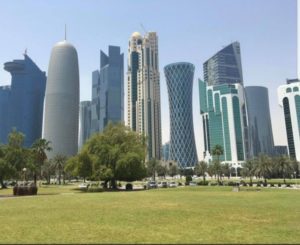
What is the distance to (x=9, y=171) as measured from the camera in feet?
290

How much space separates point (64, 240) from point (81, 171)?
59.2 meters

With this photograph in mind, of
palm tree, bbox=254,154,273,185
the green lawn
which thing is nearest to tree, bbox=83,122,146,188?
the green lawn

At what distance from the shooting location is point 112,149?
73562 mm

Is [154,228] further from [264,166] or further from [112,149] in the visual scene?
[264,166]

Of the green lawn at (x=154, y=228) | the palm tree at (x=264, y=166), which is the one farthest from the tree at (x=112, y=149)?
the palm tree at (x=264, y=166)

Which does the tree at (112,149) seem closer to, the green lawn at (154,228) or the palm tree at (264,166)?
the green lawn at (154,228)

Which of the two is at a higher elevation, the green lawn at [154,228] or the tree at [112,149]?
the tree at [112,149]

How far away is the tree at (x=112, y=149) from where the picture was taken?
71562 mm

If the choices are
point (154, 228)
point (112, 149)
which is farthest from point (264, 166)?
point (154, 228)

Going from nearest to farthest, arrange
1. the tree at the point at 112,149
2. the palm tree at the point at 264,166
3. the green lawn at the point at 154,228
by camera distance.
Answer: the green lawn at the point at 154,228 < the tree at the point at 112,149 < the palm tree at the point at 264,166

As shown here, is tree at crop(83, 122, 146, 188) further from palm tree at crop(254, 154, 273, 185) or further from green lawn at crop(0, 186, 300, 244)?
palm tree at crop(254, 154, 273, 185)

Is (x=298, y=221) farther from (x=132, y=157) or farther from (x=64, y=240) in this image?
(x=132, y=157)

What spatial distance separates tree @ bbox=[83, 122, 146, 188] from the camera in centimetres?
7156

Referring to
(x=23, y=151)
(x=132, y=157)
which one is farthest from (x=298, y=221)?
(x=23, y=151)
